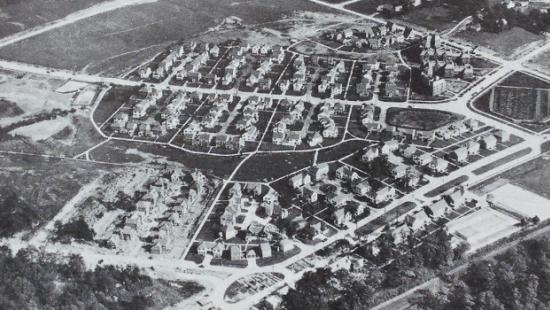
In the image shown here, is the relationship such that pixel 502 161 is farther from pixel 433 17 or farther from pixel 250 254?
pixel 433 17

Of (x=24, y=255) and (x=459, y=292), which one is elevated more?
(x=24, y=255)

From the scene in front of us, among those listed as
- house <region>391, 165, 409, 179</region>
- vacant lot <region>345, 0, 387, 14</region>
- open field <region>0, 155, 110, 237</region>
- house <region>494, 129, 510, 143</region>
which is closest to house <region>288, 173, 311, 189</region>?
house <region>391, 165, 409, 179</region>

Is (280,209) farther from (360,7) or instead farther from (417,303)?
(360,7)

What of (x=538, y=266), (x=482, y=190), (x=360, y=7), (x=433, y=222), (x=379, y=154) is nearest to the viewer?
(x=538, y=266)

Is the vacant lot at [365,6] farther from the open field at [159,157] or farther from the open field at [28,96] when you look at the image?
the open field at [159,157]

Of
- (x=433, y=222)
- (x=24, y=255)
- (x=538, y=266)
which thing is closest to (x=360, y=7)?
(x=433, y=222)

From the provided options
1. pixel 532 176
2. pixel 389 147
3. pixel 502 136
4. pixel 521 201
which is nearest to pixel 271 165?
pixel 389 147

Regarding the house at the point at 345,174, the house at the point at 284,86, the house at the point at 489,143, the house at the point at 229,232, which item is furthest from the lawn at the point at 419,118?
the house at the point at 229,232
